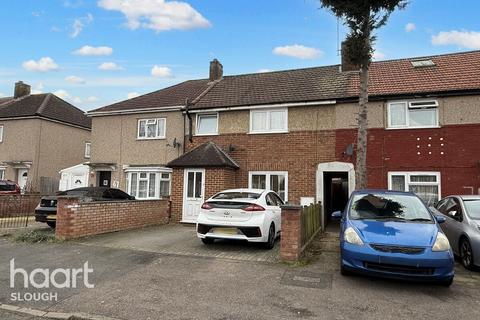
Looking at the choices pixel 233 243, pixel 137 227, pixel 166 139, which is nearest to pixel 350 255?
pixel 233 243

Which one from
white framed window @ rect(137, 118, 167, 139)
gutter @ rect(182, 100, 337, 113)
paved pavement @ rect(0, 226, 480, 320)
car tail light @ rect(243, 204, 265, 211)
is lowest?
paved pavement @ rect(0, 226, 480, 320)

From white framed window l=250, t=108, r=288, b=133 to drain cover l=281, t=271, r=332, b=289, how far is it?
8.29 metres

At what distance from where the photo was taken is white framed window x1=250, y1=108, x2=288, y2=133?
557 inches

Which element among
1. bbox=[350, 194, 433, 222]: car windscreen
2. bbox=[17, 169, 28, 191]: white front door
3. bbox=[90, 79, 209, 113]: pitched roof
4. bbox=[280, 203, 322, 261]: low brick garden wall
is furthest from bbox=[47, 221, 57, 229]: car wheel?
bbox=[17, 169, 28, 191]: white front door

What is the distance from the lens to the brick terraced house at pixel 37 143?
830 inches

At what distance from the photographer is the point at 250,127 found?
47.6ft

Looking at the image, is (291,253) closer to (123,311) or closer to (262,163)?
(123,311)

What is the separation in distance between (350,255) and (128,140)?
43.3 ft

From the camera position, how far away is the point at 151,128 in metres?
16.5

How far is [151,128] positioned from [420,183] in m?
11.2

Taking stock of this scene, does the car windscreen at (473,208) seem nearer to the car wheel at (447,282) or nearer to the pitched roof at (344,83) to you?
the car wheel at (447,282)

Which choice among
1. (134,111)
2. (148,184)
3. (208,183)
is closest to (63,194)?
(148,184)

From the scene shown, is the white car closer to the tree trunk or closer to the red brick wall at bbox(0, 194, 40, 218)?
the tree trunk

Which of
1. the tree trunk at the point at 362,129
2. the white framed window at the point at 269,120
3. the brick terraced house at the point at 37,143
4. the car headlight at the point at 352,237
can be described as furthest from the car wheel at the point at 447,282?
the brick terraced house at the point at 37,143
